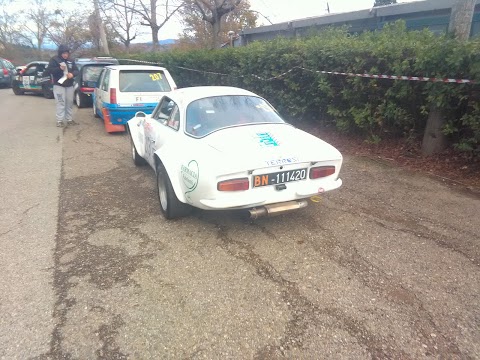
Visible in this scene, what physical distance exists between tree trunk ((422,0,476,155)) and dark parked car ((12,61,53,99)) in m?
16.5

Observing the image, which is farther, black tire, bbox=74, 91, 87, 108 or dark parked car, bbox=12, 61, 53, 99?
dark parked car, bbox=12, 61, 53, 99

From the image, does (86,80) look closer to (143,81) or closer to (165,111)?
(143,81)

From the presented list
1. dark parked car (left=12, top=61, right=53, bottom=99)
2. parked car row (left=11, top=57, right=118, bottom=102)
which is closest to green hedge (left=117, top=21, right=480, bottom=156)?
parked car row (left=11, top=57, right=118, bottom=102)

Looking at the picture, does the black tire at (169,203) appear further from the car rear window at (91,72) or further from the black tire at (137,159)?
the car rear window at (91,72)

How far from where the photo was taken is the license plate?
3.51 m

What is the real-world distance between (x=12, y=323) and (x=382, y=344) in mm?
2589

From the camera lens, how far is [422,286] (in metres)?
3.00

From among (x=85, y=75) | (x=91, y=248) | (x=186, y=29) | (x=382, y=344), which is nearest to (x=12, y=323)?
(x=91, y=248)

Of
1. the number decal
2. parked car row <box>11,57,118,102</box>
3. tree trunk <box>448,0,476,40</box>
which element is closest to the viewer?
tree trunk <box>448,0,476,40</box>

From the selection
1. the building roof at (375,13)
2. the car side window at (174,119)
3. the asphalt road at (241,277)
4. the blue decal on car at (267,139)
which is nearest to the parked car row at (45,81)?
the building roof at (375,13)

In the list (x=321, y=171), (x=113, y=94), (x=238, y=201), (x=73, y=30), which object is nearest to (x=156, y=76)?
(x=113, y=94)

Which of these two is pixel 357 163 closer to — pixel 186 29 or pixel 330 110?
pixel 330 110

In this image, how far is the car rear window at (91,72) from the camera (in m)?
12.6

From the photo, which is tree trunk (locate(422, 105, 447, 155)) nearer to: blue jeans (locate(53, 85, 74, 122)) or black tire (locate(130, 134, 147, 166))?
black tire (locate(130, 134, 147, 166))
